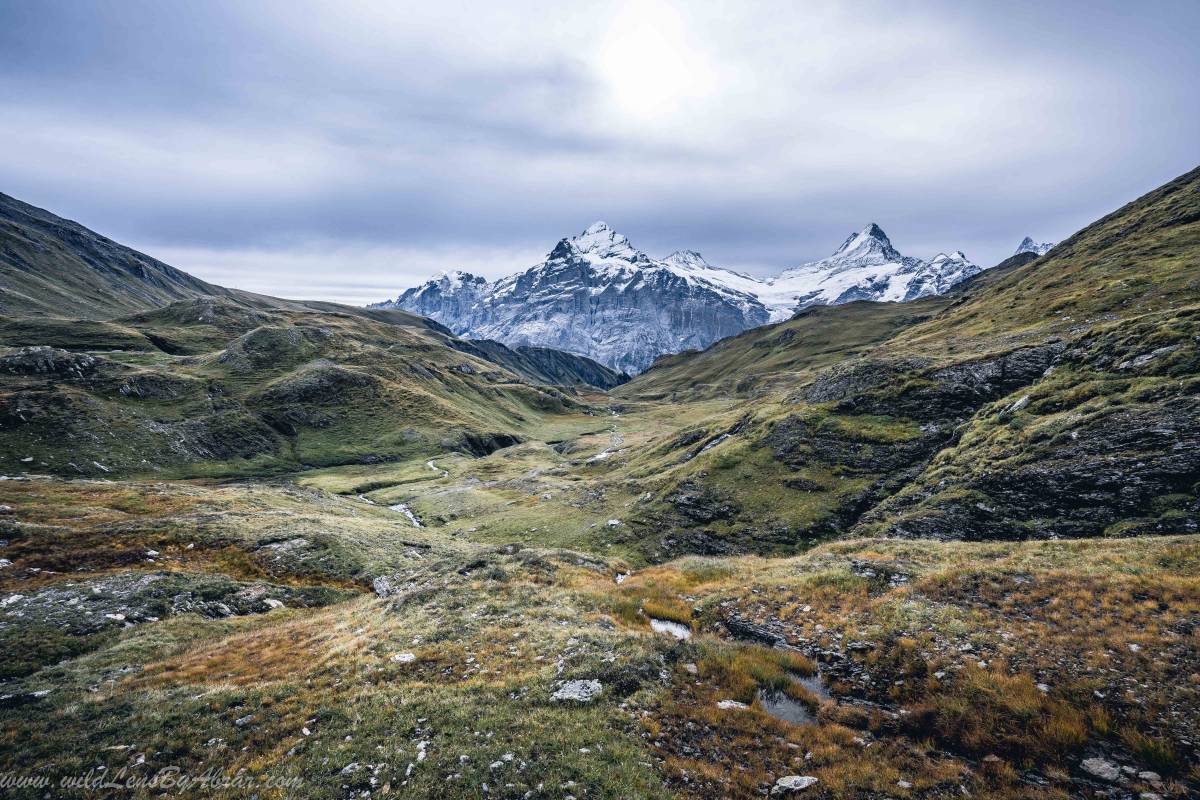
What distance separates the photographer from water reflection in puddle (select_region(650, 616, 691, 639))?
21.9 meters

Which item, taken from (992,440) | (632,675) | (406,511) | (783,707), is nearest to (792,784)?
(783,707)

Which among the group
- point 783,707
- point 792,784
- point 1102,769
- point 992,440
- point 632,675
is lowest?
point 632,675

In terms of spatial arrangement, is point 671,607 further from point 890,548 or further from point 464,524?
point 464,524

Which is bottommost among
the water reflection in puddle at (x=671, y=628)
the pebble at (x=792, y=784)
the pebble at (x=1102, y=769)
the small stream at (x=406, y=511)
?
the small stream at (x=406, y=511)

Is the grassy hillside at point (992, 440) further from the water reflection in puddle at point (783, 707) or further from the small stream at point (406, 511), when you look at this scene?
the small stream at point (406, 511)

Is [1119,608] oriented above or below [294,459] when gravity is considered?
above

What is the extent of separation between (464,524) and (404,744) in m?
62.0

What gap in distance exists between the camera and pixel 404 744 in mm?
13000

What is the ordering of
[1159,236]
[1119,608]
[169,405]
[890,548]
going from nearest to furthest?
[1119,608], [890,548], [1159,236], [169,405]

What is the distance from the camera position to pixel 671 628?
901 inches

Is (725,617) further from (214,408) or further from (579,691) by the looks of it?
(214,408)

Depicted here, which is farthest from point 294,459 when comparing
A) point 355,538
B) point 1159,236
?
point 1159,236

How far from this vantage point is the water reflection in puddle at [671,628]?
21.9 meters

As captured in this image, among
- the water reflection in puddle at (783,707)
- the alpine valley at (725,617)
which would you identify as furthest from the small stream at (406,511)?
the water reflection in puddle at (783,707)
